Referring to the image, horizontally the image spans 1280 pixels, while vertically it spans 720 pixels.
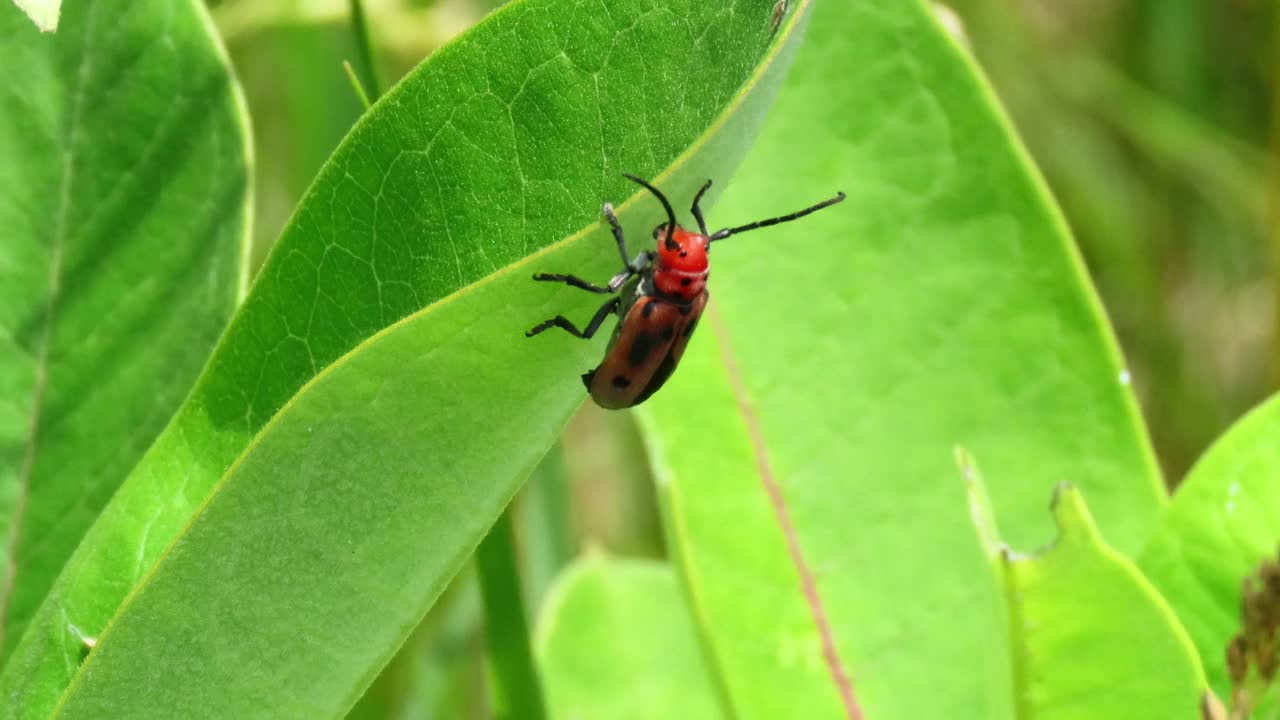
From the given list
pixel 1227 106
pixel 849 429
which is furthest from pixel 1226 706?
pixel 1227 106

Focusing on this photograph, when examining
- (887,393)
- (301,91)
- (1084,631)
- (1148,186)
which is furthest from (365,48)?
(1148,186)

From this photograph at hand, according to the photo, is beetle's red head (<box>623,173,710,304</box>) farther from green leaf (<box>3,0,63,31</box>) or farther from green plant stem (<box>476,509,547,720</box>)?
green leaf (<box>3,0,63,31</box>)

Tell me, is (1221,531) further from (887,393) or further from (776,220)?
(776,220)

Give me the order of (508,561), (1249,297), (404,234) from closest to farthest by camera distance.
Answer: (404,234), (508,561), (1249,297)

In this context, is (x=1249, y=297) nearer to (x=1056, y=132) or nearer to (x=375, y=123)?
(x=1056, y=132)

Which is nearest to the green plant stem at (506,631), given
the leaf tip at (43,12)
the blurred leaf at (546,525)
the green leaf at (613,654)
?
the leaf tip at (43,12)

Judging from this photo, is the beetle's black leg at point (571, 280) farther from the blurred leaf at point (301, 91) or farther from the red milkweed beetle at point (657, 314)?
the blurred leaf at point (301, 91)
